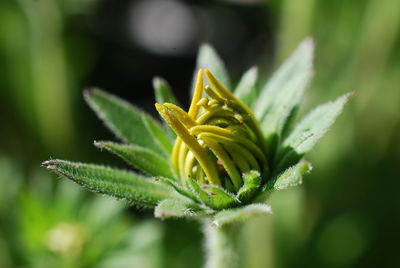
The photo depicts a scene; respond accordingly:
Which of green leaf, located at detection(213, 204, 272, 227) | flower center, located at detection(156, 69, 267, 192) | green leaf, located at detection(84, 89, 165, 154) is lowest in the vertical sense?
green leaf, located at detection(213, 204, 272, 227)

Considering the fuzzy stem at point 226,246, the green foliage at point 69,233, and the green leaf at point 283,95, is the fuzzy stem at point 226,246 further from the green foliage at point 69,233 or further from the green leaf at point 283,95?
the green foliage at point 69,233

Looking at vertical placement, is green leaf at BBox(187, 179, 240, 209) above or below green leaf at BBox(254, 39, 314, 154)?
below

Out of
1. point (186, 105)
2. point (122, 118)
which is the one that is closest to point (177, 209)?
point (122, 118)

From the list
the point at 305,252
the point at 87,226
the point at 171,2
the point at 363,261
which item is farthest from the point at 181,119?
the point at 171,2

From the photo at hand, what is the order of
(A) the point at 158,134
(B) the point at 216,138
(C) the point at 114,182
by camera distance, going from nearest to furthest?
(B) the point at 216,138 < (C) the point at 114,182 < (A) the point at 158,134

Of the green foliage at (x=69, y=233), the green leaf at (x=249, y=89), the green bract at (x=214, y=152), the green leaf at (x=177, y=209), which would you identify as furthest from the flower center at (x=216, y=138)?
the green foliage at (x=69, y=233)

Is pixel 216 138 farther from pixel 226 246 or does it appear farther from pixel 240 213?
pixel 226 246

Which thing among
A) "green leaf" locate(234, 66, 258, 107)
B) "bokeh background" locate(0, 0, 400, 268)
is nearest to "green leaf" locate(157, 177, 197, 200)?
"green leaf" locate(234, 66, 258, 107)

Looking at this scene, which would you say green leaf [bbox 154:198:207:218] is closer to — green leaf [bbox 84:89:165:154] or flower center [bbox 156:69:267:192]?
flower center [bbox 156:69:267:192]
